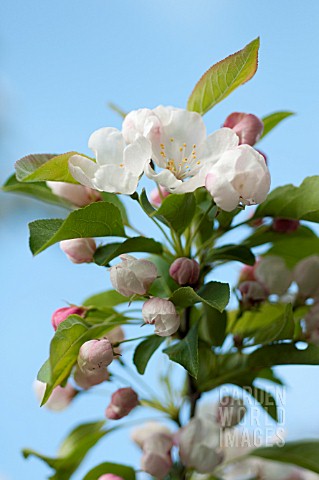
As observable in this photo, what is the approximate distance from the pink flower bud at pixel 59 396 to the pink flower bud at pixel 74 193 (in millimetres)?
272

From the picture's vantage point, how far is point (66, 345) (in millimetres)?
922

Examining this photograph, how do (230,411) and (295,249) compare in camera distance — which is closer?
(230,411)

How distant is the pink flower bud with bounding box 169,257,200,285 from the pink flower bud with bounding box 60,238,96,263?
11cm

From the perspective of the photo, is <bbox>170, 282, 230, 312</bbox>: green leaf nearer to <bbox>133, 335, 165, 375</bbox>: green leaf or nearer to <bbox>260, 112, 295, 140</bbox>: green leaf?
<bbox>133, 335, 165, 375</bbox>: green leaf

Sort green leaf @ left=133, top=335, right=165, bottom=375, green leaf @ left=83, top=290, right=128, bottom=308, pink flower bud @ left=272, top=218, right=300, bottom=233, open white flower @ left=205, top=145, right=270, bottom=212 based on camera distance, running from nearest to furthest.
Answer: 1. open white flower @ left=205, top=145, right=270, bottom=212
2. green leaf @ left=133, top=335, right=165, bottom=375
3. pink flower bud @ left=272, top=218, right=300, bottom=233
4. green leaf @ left=83, top=290, right=128, bottom=308

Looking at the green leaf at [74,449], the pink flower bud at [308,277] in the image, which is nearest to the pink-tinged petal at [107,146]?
the pink flower bud at [308,277]

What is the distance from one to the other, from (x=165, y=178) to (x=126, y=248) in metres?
0.12

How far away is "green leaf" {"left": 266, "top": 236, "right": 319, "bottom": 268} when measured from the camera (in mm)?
1241

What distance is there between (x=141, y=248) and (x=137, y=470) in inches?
13.9

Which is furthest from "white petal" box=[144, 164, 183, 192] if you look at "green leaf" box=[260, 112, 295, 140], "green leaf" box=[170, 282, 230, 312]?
"green leaf" box=[260, 112, 295, 140]

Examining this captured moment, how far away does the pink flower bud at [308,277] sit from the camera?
1.12 metres

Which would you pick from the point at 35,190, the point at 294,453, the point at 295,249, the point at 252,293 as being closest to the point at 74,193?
the point at 35,190

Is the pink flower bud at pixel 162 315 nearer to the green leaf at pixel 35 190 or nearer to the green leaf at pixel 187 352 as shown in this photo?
the green leaf at pixel 187 352

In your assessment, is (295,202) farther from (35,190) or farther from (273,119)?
(35,190)
